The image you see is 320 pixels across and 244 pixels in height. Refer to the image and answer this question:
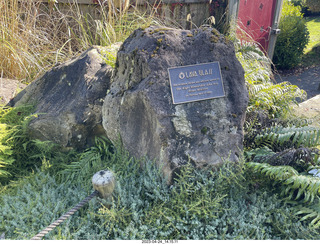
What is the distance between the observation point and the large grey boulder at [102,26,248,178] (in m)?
2.73

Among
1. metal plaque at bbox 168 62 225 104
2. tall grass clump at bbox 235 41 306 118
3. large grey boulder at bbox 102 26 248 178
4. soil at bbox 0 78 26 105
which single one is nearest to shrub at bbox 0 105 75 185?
soil at bbox 0 78 26 105

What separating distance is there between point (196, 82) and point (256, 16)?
17.1 ft

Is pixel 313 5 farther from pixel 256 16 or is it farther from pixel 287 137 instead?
pixel 287 137

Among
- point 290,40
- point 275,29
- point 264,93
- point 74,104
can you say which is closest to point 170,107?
point 74,104

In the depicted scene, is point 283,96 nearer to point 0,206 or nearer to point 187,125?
point 187,125

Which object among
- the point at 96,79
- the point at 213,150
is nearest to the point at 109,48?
the point at 96,79

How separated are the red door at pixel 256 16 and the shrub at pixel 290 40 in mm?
739

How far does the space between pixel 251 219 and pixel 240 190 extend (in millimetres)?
318

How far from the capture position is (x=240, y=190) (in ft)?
8.97

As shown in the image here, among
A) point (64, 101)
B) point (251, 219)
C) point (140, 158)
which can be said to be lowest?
point (251, 219)

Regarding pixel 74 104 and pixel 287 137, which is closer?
pixel 287 137

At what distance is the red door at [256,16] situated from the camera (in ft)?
21.8

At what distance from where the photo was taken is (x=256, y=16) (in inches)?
275

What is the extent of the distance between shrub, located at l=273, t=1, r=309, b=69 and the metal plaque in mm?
5794
